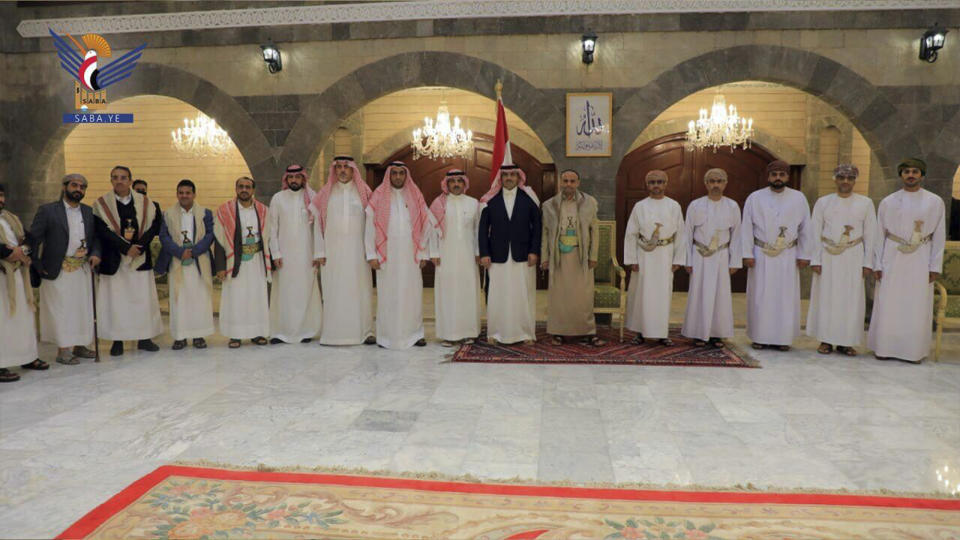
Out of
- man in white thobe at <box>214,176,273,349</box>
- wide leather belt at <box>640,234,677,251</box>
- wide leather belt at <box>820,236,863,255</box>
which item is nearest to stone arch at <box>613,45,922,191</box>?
wide leather belt at <box>640,234,677,251</box>

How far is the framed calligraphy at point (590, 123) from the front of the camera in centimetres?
629

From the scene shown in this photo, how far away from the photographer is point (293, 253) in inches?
215

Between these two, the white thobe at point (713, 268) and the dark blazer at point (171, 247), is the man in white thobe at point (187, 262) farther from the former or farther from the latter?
the white thobe at point (713, 268)

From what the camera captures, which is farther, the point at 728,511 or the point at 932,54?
the point at 932,54

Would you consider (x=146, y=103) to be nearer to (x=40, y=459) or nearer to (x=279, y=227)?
(x=279, y=227)

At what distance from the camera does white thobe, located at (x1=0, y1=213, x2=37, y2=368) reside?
4305mm

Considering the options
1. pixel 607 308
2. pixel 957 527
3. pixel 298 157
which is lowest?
pixel 957 527

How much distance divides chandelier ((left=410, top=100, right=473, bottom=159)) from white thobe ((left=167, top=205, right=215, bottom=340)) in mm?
3589

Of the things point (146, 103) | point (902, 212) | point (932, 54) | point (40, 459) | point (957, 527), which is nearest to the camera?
point (957, 527)

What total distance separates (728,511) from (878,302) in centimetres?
344

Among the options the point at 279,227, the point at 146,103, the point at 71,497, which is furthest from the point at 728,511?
the point at 146,103

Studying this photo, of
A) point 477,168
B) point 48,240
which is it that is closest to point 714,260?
point 477,168

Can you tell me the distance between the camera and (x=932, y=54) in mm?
5980

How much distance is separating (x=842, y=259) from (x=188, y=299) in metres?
5.32
